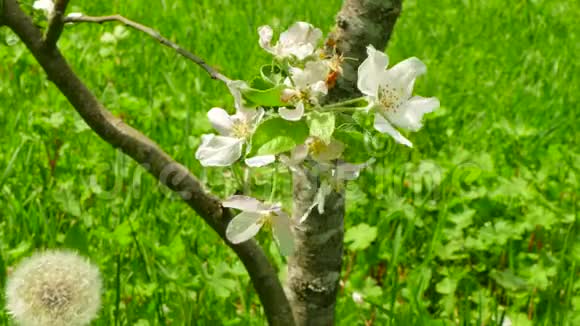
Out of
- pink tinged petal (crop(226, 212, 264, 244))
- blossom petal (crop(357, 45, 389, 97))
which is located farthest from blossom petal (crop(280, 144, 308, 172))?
pink tinged petal (crop(226, 212, 264, 244))

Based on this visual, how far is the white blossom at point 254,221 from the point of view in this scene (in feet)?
3.54

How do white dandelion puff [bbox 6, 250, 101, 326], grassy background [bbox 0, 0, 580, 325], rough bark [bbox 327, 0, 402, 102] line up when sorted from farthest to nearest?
1. grassy background [bbox 0, 0, 580, 325]
2. white dandelion puff [bbox 6, 250, 101, 326]
3. rough bark [bbox 327, 0, 402, 102]

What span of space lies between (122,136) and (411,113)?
62 cm

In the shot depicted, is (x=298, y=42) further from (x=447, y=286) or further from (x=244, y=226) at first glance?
(x=447, y=286)

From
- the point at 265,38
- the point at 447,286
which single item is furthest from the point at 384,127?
the point at 447,286

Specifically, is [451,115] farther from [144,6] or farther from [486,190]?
[144,6]

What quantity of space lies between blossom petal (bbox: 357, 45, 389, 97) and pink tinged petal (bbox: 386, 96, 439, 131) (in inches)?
1.5

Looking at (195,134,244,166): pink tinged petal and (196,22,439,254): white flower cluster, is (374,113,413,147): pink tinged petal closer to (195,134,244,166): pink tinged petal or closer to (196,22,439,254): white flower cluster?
(196,22,439,254): white flower cluster

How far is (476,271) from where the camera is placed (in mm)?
2385

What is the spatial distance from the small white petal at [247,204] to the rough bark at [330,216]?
0.16 meters

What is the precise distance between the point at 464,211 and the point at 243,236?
1464mm

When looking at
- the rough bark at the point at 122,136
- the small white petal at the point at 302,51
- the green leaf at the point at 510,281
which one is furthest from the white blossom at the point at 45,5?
the green leaf at the point at 510,281

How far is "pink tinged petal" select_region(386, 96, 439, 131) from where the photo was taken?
93 cm

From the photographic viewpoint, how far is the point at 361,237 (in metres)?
2.22
